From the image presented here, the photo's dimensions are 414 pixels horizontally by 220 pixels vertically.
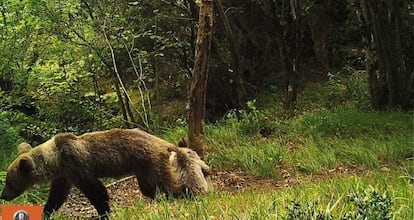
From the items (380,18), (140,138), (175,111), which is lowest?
(175,111)

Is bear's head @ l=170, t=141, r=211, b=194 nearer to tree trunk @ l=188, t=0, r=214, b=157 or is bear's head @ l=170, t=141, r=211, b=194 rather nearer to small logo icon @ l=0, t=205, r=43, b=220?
tree trunk @ l=188, t=0, r=214, b=157

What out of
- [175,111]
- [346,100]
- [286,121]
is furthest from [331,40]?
[286,121]

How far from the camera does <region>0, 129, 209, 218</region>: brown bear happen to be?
21.0ft

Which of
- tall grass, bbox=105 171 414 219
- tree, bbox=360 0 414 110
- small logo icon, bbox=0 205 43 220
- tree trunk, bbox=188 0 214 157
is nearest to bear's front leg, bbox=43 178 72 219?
tall grass, bbox=105 171 414 219

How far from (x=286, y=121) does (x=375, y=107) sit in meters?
1.73

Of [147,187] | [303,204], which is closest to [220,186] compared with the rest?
[147,187]

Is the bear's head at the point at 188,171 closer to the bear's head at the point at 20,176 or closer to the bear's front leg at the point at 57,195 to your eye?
the bear's front leg at the point at 57,195

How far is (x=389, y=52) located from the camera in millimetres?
10250

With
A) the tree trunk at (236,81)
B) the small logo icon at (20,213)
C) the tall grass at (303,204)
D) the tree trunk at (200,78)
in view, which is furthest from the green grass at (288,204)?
the tree trunk at (236,81)

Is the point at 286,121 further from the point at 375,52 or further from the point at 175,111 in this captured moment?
the point at 175,111

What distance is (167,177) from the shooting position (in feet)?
21.9

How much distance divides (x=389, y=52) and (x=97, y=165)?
6083mm

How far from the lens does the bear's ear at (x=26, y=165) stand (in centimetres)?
652

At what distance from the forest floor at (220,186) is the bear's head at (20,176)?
609mm
